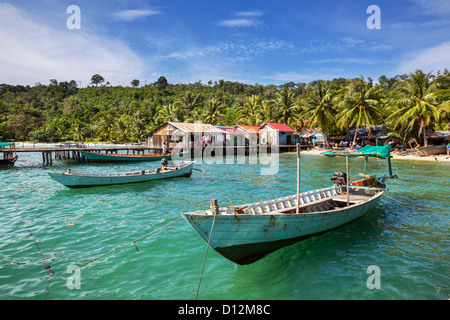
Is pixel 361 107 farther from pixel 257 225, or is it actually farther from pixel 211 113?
pixel 257 225

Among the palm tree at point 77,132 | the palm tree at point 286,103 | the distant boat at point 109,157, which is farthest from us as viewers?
the palm tree at point 77,132

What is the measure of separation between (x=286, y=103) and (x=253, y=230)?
5048 cm

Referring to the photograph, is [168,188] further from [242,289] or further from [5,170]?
[5,170]

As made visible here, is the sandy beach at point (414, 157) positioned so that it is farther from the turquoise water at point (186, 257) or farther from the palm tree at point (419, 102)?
the turquoise water at point (186, 257)

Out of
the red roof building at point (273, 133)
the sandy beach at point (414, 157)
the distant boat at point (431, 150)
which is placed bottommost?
the sandy beach at point (414, 157)

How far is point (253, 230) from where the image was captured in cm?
749

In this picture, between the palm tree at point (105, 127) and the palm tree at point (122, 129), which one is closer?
the palm tree at point (122, 129)

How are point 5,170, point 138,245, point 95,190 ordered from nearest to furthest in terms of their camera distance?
point 138,245
point 95,190
point 5,170

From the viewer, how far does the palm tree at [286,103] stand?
176 feet

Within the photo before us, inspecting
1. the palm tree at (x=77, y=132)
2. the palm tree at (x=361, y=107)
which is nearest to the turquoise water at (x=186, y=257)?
the palm tree at (x=361, y=107)

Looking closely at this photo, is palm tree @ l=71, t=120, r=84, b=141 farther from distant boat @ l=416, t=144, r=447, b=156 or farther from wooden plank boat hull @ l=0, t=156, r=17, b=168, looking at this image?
distant boat @ l=416, t=144, r=447, b=156
